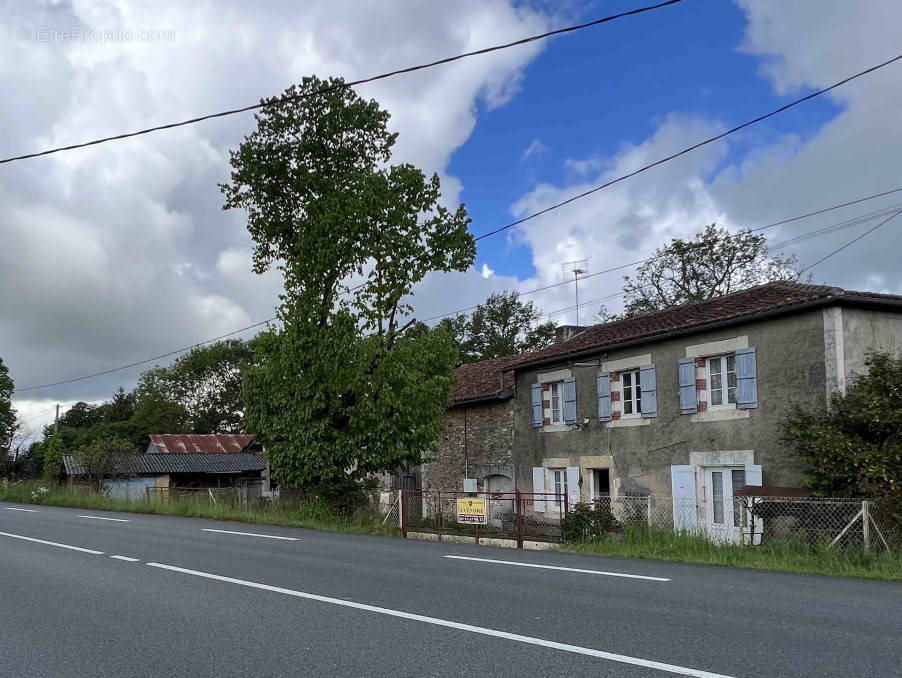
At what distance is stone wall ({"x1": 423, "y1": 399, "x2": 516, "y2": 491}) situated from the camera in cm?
2573

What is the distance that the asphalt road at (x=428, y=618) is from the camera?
562 centimetres

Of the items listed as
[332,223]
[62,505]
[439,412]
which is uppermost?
[332,223]

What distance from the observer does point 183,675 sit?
5426 mm

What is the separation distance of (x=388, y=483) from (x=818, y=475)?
60.4 ft

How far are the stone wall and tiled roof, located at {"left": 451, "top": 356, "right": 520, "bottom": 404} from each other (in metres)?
0.42

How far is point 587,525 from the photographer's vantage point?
50.8ft

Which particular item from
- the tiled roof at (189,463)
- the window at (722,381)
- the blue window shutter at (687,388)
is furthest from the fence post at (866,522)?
the tiled roof at (189,463)

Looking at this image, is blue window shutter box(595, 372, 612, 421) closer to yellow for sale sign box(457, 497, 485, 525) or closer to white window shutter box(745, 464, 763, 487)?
white window shutter box(745, 464, 763, 487)

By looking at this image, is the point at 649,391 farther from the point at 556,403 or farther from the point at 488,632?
the point at 488,632

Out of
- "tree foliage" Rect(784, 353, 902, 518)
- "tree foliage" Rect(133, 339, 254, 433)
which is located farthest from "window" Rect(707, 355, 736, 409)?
"tree foliage" Rect(133, 339, 254, 433)

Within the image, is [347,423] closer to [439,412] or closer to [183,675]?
[439,412]

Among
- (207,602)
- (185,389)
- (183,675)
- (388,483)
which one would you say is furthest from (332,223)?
(185,389)

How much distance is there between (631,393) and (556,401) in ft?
10.6

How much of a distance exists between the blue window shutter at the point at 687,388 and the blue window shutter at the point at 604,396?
2.64m
